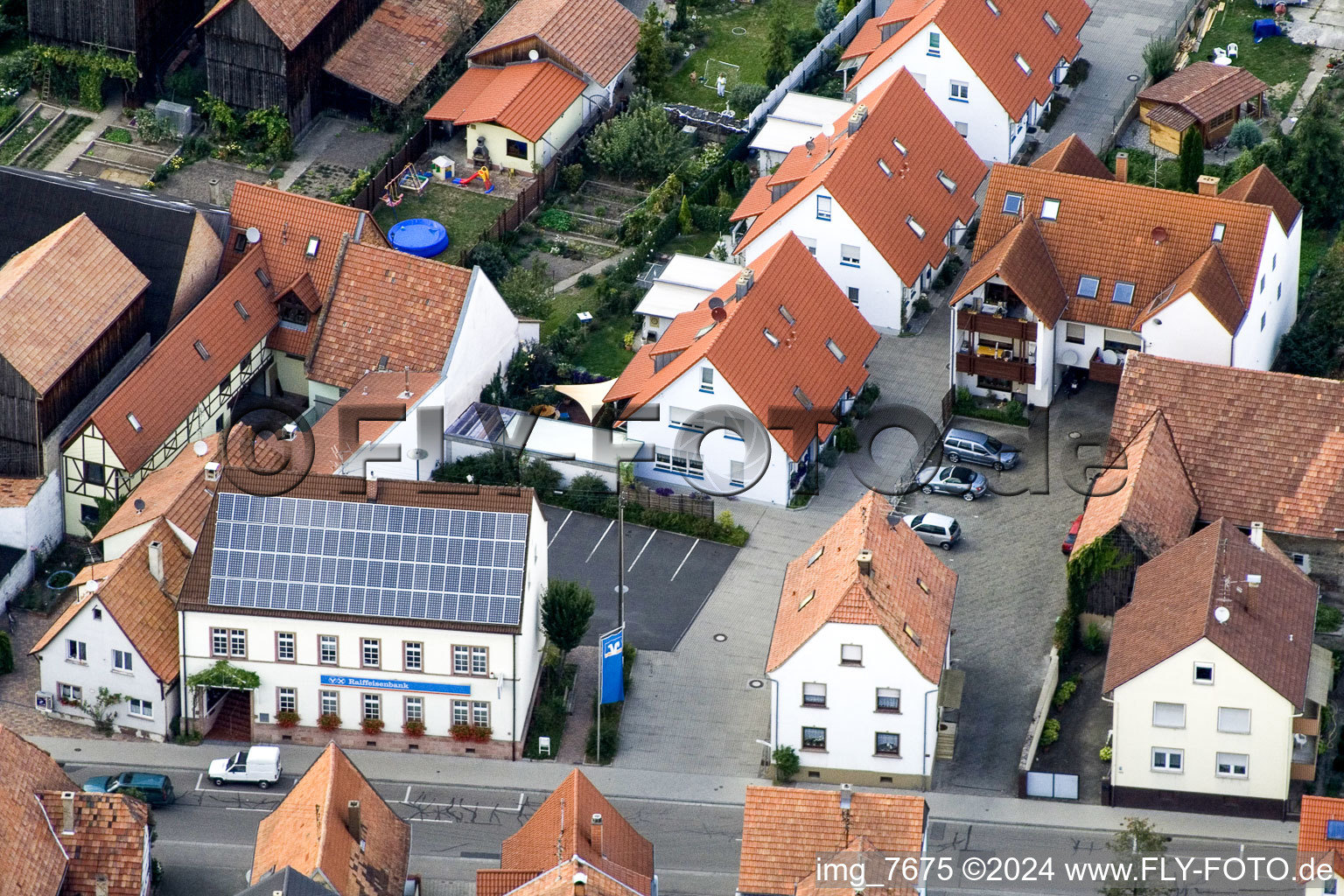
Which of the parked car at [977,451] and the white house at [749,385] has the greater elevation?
the white house at [749,385]

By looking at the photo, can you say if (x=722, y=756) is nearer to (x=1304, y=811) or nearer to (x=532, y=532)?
(x=532, y=532)

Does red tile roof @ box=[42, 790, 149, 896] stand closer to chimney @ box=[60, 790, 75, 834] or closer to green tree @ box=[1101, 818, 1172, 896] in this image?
chimney @ box=[60, 790, 75, 834]

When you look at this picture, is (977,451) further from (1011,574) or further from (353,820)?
(353,820)

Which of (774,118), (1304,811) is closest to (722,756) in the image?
(1304,811)

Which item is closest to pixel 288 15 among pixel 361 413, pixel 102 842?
pixel 361 413

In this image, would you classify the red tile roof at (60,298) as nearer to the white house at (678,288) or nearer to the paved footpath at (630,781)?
the paved footpath at (630,781)

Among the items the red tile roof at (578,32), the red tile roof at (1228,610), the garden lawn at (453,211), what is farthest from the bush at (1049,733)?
the red tile roof at (578,32)

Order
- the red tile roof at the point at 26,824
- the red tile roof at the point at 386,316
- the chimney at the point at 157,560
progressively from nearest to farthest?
the red tile roof at the point at 26,824
the chimney at the point at 157,560
the red tile roof at the point at 386,316
